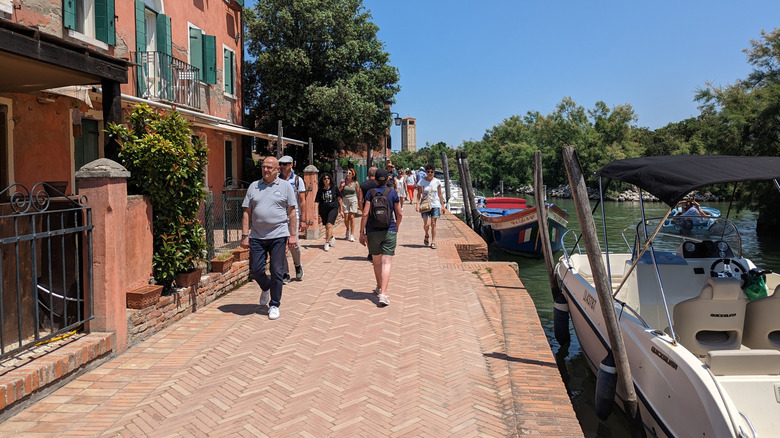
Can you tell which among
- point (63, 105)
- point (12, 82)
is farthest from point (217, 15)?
point (12, 82)

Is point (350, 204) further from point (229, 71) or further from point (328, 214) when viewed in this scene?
point (229, 71)

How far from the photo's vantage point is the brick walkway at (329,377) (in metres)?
3.96

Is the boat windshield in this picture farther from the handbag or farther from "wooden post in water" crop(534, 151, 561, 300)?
the handbag

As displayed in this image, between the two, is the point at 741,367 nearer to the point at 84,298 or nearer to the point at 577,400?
the point at 577,400

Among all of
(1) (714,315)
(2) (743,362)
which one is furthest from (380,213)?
(2) (743,362)

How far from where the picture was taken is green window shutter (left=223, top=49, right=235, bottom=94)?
59.1 ft

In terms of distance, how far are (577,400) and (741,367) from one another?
291 centimetres

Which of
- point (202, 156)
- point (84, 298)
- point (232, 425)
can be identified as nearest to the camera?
point (232, 425)

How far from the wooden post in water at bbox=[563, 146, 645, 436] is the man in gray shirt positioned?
10.9 ft

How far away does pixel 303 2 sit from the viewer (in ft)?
73.7

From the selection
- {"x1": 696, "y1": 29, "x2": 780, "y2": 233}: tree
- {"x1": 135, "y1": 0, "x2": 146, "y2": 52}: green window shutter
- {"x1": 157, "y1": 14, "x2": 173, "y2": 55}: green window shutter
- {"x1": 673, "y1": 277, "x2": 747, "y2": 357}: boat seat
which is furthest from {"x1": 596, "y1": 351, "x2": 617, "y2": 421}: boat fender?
{"x1": 696, "y1": 29, "x2": 780, "y2": 233}: tree

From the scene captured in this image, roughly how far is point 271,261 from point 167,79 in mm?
8800

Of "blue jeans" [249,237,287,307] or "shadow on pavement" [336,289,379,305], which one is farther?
"shadow on pavement" [336,289,379,305]

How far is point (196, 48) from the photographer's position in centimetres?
1562
